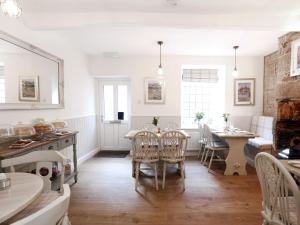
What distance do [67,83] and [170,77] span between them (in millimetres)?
2469

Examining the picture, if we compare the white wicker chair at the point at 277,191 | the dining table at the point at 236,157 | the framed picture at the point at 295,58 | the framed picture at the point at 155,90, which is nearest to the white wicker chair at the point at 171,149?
the dining table at the point at 236,157

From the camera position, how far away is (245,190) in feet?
9.65

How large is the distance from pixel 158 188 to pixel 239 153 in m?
1.72

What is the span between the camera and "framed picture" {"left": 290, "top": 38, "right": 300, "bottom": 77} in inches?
109

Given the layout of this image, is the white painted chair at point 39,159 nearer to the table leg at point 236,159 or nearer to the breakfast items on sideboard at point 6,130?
the breakfast items on sideboard at point 6,130

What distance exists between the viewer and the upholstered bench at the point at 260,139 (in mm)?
3764

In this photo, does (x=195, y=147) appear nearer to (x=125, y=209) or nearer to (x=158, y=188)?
(x=158, y=188)

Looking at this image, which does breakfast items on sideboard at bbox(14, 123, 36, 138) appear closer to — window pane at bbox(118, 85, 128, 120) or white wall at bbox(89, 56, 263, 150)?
white wall at bbox(89, 56, 263, 150)

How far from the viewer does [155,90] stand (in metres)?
4.93

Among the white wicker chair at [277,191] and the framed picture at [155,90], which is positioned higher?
the framed picture at [155,90]

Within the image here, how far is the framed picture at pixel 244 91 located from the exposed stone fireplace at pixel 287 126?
1.83m

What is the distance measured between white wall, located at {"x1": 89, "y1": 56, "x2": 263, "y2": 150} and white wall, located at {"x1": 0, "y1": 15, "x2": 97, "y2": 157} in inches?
25.9

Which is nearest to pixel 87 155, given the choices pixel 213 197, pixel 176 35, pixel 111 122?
pixel 111 122

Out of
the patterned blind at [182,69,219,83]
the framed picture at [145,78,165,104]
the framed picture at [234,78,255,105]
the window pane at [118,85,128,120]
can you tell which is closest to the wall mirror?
the window pane at [118,85,128,120]
